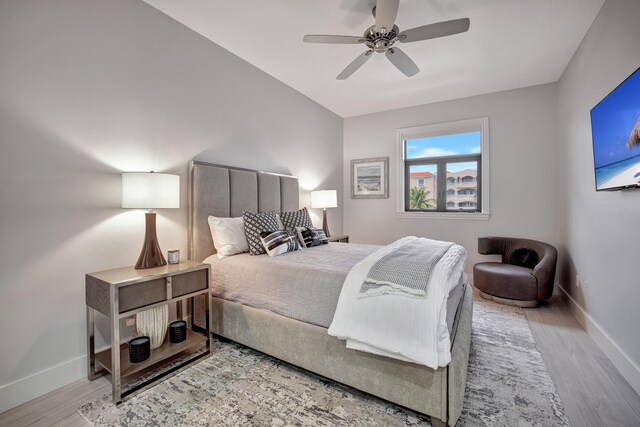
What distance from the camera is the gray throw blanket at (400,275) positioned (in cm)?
153

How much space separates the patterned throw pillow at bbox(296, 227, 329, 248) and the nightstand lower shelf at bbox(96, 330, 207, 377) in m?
1.30

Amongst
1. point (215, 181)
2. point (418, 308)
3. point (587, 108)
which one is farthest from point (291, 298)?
point (587, 108)

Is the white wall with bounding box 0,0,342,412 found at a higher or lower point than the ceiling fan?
lower

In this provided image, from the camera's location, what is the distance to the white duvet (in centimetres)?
139

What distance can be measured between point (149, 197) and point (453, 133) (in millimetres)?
4216

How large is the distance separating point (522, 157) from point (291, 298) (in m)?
3.86

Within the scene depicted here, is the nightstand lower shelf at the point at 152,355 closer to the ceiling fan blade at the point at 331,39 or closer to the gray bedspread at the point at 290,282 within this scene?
the gray bedspread at the point at 290,282

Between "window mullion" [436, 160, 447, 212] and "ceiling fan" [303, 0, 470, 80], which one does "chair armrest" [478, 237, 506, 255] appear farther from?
"ceiling fan" [303, 0, 470, 80]

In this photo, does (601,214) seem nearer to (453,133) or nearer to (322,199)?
(453,133)

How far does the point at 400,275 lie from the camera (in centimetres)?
162

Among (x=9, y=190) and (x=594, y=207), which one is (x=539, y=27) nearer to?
(x=594, y=207)

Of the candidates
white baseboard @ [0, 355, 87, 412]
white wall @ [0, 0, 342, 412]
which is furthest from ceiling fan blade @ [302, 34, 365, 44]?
white baseboard @ [0, 355, 87, 412]

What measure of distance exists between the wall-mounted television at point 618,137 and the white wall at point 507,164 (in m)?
1.66

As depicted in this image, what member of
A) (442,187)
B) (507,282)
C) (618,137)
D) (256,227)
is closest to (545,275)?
(507,282)
